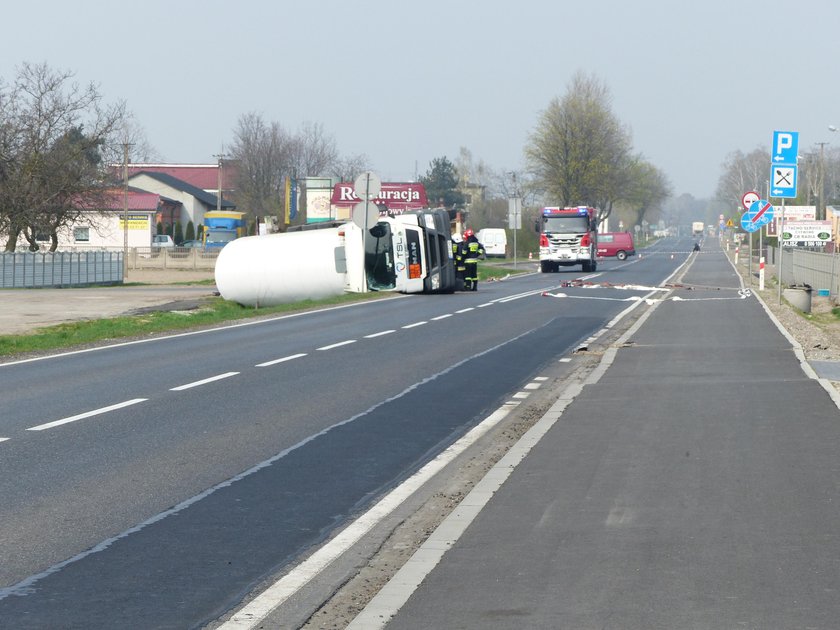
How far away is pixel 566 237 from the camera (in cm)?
5669

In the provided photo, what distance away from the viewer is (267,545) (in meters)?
6.34

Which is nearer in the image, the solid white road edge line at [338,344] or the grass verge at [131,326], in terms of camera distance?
the solid white road edge line at [338,344]

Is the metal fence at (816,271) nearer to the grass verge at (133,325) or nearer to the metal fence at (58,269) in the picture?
the grass verge at (133,325)

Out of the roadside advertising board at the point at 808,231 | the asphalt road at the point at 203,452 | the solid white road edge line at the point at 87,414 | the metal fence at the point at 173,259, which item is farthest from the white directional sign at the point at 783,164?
the metal fence at the point at 173,259

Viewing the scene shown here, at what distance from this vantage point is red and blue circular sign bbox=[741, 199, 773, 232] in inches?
1415

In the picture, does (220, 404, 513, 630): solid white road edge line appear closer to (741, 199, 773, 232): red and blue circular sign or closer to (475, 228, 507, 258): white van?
(741, 199, 773, 232): red and blue circular sign

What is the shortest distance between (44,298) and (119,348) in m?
19.3

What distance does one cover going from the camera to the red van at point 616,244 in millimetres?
90688

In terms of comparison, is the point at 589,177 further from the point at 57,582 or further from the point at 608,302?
the point at 57,582

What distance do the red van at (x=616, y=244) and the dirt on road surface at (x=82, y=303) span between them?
49.0 meters

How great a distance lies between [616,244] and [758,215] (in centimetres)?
5606

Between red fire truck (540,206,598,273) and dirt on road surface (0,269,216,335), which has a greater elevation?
red fire truck (540,206,598,273)

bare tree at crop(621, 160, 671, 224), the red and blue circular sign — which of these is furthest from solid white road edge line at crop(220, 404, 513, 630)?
bare tree at crop(621, 160, 671, 224)

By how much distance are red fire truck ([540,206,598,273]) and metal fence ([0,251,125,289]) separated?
18891 millimetres
